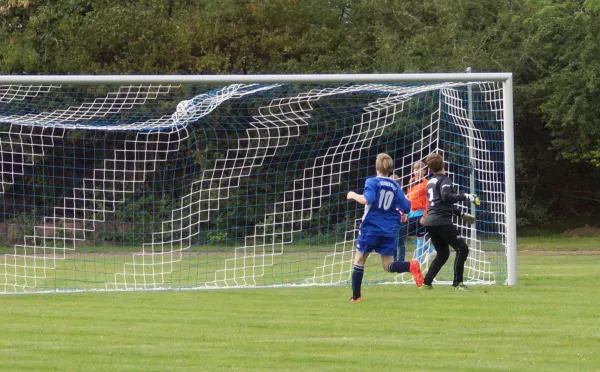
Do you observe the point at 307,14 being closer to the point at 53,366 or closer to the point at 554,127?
the point at 554,127

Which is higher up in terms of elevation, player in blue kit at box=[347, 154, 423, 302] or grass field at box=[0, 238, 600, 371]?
player in blue kit at box=[347, 154, 423, 302]

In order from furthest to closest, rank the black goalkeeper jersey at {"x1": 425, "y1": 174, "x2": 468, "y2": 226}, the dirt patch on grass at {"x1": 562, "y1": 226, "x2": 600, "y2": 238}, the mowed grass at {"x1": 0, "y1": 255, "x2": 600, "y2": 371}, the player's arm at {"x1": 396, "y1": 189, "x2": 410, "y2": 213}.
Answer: the dirt patch on grass at {"x1": 562, "y1": 226, "x2": 600, "y2": 238} < the black goalkeeper jersey at {"x1": 425, "y1": 174, "x2": 468, "y2": 226} < the player's arm at {"x1": 396, "y1": 189, "x2": 410, "y2": 213} < the mowed grass at {"x1": 0, "y1": 255, "x2": 600, "y2": 371}

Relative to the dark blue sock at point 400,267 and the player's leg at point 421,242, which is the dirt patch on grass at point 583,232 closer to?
the player's leg at point 421,242

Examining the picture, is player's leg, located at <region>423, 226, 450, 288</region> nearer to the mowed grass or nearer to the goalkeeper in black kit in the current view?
the goalkeeper in black kit

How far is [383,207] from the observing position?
1165 cm

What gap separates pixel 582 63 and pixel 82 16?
15464 millimetres

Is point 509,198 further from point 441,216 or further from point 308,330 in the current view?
point 308,330

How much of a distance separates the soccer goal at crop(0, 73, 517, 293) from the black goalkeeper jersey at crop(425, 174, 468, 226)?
1321mm

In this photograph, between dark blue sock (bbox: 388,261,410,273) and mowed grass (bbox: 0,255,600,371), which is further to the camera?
dark blue sock (bbox: 388,261,410,273)

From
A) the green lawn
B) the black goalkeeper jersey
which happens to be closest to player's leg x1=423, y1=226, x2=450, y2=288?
the black goalkeeper jersey

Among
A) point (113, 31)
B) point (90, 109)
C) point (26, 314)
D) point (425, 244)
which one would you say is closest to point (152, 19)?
point (113, 31)

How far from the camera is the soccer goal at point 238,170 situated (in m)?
14.6

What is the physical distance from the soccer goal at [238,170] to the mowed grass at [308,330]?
1807 millimetres

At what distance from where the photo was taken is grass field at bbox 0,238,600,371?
7.64 metres
